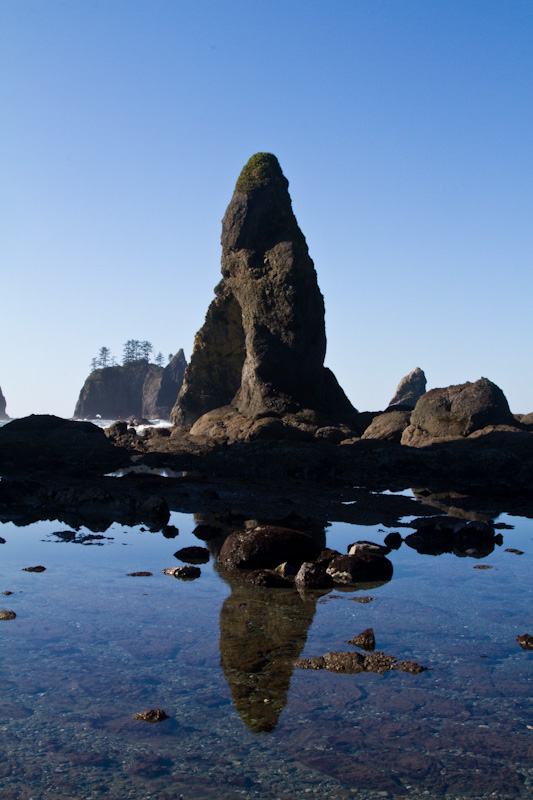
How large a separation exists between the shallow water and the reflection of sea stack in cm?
3

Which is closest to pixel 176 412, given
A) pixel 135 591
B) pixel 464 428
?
pixel 464 428

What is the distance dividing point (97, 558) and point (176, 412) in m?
46.1

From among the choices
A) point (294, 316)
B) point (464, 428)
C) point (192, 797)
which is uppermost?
point (294, 316)

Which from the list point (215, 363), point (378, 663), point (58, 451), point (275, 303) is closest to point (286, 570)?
point (378, 663)

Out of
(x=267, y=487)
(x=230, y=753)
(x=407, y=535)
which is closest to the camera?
(x=230, y=753)

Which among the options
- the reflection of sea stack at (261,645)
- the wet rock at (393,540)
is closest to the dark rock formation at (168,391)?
the wet rock at (393,540)

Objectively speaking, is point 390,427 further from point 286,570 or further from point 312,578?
point 312,578

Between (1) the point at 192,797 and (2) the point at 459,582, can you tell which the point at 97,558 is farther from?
(1) the point at 192,797

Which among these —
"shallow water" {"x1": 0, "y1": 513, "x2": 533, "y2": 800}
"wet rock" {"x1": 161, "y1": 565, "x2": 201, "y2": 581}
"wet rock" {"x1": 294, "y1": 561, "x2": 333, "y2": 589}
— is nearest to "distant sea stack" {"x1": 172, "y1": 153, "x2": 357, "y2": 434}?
"wet rock" {"x1": 161, "y1": 565, "x2": 201, "y2": 581}

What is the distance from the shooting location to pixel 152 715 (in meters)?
6.82

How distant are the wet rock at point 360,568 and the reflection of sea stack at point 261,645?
1.26m

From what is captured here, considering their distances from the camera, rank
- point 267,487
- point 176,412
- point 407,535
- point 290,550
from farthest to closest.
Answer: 1. point 176,412
2. point 267,487
3. point 407,535
4. point 290,550

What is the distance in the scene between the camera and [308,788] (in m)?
5.54

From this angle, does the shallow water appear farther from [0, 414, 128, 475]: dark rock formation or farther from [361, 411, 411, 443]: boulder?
[361, 411, 411, 443]: boulder
